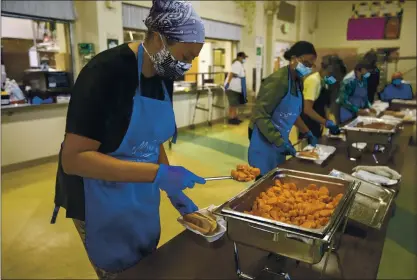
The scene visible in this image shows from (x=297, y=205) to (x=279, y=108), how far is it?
91cm

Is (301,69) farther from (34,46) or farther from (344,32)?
(344,32)

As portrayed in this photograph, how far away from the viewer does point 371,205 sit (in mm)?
1187

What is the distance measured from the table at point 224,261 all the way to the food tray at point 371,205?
4 cm

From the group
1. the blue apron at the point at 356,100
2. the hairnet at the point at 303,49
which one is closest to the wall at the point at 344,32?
the blue apron at the point at 356,100

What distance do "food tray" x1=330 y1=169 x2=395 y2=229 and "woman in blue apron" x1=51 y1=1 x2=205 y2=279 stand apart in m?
0.55

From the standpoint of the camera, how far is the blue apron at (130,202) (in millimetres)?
889

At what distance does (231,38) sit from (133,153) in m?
5.17

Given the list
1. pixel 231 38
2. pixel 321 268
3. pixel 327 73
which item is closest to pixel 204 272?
pixel 321 268

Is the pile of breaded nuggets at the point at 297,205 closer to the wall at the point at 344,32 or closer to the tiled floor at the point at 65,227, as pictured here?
the tiled floor at the point at 65,227

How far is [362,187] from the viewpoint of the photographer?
1.30 metres

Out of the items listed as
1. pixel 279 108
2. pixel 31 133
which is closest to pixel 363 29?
pixel 279 108

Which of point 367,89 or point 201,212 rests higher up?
point 367,89

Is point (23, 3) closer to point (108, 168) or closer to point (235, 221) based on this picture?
point (108, 168)

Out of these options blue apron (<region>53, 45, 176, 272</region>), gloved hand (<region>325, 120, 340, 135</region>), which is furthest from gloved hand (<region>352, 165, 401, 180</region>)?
blue apron (<region>53, 45, 176, 272</region>)
